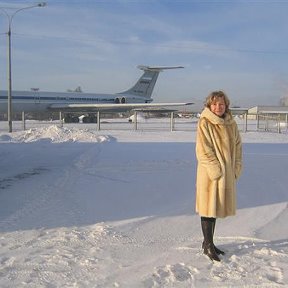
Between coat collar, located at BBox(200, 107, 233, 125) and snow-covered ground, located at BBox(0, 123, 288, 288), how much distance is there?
4.65ft

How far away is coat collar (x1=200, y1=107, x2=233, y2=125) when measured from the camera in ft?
16.6

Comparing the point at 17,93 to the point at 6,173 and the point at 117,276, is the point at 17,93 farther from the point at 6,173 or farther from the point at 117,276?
the point at 117,276

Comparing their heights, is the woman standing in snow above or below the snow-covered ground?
above

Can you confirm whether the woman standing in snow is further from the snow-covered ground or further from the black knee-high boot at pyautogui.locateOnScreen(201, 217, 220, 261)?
the snow-covered ground

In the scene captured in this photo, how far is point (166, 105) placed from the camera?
45406 mm

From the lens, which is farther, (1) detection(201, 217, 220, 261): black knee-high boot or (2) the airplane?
(2) the airplane

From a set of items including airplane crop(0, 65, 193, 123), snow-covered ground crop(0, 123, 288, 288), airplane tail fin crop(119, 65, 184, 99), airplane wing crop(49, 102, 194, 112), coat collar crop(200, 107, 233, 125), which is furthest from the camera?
airplane tail fin crop(119, 65, 184, 99)

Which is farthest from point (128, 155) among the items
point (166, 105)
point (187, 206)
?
point (166, 105)

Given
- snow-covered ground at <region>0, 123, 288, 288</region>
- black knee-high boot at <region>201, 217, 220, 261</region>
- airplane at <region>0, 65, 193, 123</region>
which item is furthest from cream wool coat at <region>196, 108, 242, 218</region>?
airplane at <region>0, 65, 193, 123</region>

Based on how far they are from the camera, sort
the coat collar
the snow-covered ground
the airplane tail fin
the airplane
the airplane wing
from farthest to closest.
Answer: the airplane tail fin
the airplane wing
the airplane
the coat collar
the snow-covered ground

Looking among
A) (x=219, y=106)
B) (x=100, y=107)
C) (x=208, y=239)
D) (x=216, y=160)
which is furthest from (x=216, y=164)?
(x=100, y=107)

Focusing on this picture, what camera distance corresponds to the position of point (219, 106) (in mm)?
5094

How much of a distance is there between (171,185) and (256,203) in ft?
6.87

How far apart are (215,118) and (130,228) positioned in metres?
2.12
